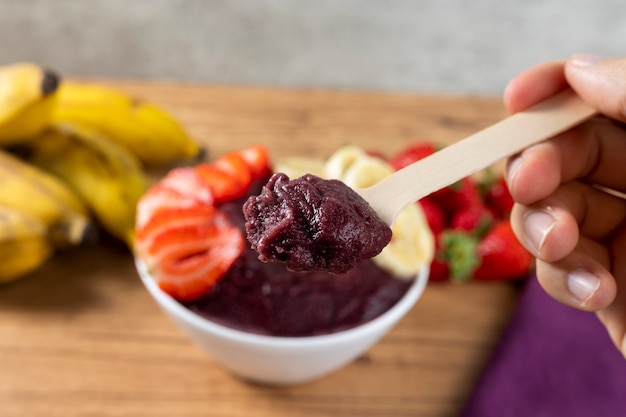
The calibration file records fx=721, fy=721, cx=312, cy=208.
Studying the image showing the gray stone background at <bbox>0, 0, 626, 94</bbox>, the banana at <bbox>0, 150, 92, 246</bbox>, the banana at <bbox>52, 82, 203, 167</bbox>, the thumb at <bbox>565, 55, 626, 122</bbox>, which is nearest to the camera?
the thumb at <bbox>565, 55, 626, 122</bbox>

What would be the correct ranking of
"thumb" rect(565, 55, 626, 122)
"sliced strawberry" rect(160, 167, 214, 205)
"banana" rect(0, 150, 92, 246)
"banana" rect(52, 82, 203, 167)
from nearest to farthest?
A: "thumb" rect(565, 55, 626, 122)
"sliced strawberry" rect(160, 167, 214, 205)
"banana" rect(0, 150, 92, 246)
"banana" rect(52, 82, 203, 167)

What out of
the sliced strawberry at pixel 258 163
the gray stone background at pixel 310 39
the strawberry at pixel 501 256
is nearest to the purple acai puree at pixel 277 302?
the sliced strawberry at pixel 258 163

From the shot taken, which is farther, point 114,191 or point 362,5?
point 362,5

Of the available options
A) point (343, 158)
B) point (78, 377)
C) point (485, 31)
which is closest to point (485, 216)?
point (343, 158)

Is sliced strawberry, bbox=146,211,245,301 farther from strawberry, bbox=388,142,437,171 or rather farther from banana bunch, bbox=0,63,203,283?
strawberry, bbox=388,142,437,171

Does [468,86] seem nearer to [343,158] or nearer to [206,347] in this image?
[343,158]

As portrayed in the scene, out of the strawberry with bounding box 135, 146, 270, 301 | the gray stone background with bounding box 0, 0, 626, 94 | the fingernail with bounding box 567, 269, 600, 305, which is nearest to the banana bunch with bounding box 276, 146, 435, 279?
the strawberry with bounding box 135, 146, 270, 301
